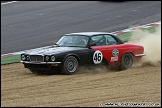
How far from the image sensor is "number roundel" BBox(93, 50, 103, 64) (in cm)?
1206

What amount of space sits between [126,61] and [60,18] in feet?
33.7

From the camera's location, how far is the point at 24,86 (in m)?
9.89

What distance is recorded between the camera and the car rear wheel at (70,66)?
11453 millimetres

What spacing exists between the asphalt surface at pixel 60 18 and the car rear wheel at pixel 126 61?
471 cm

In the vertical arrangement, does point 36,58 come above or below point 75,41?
below

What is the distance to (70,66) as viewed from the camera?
38.1ft

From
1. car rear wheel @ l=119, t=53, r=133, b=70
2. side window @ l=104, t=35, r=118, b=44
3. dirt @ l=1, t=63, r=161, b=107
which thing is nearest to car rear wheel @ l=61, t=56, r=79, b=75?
dirt @ l=1, t=63, r=161, b=107

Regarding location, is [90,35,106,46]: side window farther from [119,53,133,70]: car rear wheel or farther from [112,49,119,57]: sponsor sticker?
[119,53,133,70]: car rear wheel

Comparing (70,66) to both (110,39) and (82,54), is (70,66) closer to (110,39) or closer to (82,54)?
(82,54)

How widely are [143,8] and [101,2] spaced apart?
273 cm

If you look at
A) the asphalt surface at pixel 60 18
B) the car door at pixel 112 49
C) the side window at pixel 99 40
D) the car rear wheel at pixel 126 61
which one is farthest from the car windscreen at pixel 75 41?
the asphalt surface at pixel 60 18

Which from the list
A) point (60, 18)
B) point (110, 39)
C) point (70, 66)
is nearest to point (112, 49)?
point (110, 39)

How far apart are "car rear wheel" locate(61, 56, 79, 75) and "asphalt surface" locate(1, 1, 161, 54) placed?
468cm

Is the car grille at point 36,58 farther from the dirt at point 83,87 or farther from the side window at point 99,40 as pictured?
the side window at point 99,40
